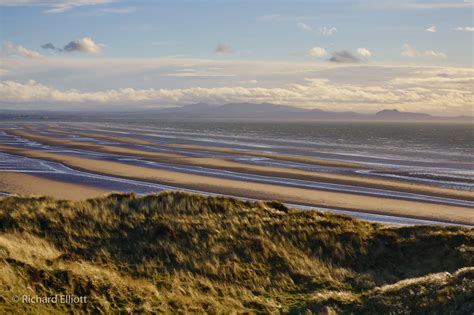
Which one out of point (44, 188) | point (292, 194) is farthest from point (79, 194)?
point (292, 194)

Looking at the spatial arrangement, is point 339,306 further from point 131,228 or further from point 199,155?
point 199,155

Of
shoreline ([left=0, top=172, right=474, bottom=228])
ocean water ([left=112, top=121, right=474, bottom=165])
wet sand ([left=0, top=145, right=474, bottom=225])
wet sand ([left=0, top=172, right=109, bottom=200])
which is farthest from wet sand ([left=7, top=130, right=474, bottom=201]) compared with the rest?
ocean water ([left=112, top=121, right=474, bottom=165])

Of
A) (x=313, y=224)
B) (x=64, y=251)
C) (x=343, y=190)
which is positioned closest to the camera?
(x=64, y=251)

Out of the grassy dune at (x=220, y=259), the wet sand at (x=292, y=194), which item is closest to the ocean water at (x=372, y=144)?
the wet sand at (x=292, y=194)

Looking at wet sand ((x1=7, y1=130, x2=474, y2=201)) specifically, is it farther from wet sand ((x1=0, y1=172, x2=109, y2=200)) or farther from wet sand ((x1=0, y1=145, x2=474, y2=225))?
wet sand ((x1=0, y1=172, x2=109, y2=200))

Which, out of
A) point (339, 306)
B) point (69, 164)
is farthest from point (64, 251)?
point (69, 164)

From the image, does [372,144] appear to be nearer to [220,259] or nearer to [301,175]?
[301,175]
